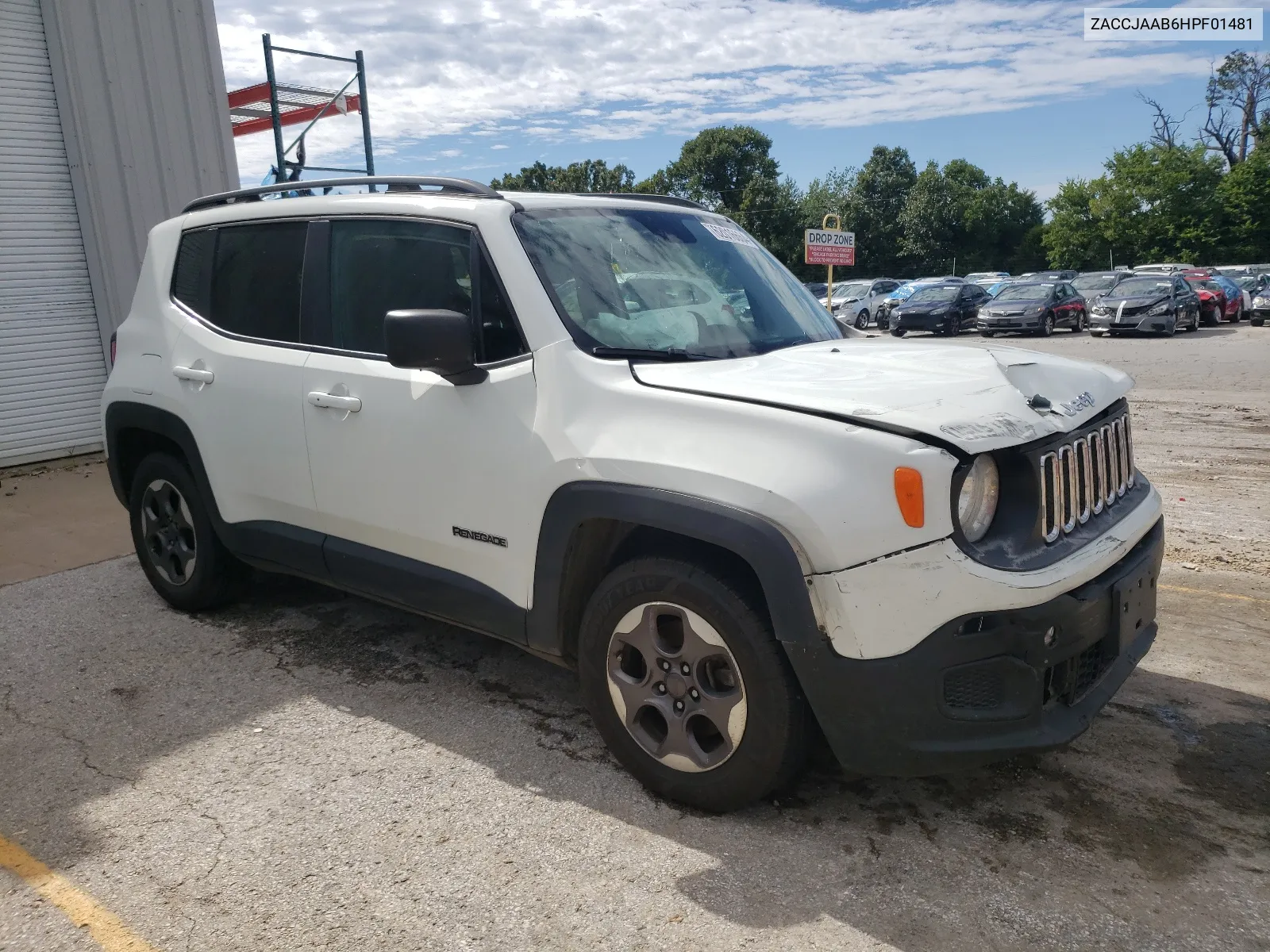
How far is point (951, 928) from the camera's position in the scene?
2422 millimetres

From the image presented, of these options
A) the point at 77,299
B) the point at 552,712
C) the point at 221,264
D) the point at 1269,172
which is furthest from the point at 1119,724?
the point at 1269,172

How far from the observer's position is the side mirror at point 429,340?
3.00 meters

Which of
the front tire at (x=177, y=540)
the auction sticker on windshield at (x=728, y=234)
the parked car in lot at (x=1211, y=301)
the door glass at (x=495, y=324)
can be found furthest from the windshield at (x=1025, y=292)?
the door glass at (x=495, y=324)

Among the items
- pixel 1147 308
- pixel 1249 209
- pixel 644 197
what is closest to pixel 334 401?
pixel 644 197

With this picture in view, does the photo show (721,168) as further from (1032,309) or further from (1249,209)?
(1032,309)

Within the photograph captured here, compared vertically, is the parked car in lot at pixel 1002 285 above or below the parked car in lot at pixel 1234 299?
above

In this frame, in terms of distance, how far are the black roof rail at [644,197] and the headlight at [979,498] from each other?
1754 millimetres

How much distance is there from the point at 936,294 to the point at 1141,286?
5.04m

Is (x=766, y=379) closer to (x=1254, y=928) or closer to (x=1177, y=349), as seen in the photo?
(x=1254, y=928)

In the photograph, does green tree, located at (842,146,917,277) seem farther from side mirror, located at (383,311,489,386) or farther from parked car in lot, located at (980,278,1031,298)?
side mirror, located at (383,311,489,386)

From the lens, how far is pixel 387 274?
3.64m

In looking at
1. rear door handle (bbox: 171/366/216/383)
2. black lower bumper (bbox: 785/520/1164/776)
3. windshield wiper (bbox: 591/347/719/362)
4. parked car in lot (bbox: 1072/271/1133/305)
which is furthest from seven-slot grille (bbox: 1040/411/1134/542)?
parked car in lot (bbox: 1072/271/1133/305)

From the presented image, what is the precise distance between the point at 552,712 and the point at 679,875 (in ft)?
3.75

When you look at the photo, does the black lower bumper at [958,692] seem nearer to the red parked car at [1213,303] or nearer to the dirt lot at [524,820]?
the dirt lot at [524,820]
